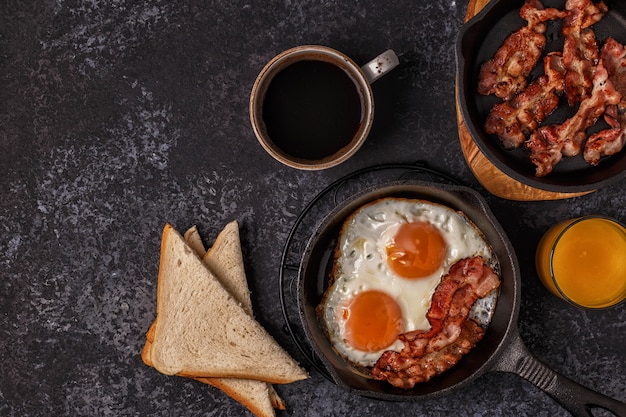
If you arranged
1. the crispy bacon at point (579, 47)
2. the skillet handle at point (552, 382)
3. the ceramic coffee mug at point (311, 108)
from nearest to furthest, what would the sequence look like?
the skillet handle at point (552, 382) → the crispy bacon at point (579, 47) → the ceramic coffee mug at point (311, 108)

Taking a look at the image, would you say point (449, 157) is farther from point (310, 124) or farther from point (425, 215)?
point (310, 124)

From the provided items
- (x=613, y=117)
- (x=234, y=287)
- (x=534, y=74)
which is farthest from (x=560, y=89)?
(x=234, y=287)

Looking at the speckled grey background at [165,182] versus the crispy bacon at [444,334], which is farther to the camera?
the speckled grey background at [165,182]

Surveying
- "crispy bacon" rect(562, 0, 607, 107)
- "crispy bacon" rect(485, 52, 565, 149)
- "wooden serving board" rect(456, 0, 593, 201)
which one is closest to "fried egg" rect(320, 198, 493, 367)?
"wooden serving board" rect(456, 0, 593, 201)

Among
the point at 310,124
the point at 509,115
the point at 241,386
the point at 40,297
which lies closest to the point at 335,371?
the point at 241,386

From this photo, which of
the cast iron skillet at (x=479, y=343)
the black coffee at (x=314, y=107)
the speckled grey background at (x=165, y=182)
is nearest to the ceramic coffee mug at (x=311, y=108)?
the black coffee at (x=314, y=107)

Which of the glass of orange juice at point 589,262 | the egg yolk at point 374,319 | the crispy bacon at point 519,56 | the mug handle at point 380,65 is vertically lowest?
the glass of orange juice at point 589,262

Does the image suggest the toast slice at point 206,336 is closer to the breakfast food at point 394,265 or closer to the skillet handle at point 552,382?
the breakfast food at point 394,265

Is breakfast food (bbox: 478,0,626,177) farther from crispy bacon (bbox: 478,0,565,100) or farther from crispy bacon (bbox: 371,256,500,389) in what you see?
crispy bacon (bbox: 371,256,500,389)
